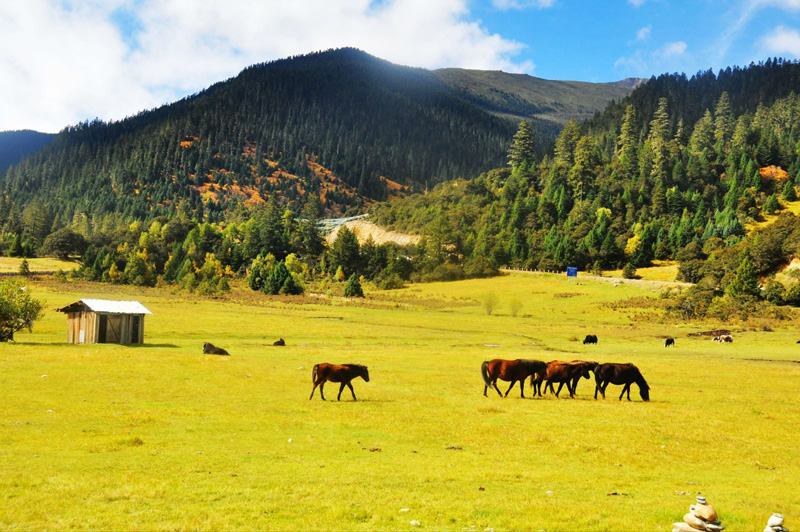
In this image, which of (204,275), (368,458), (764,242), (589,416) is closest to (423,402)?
(589,416)

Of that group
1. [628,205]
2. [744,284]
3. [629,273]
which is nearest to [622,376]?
[744,284]

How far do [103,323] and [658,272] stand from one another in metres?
121

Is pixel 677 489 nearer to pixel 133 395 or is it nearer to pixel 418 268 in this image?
pixel 133 395

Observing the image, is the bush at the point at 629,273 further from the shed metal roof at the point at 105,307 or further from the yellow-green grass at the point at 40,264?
the yellow-green grass at the point at 40,264

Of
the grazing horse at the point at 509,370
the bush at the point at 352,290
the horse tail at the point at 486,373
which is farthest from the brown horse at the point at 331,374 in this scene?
the bush at the point at 352,290

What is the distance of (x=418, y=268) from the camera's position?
527ft

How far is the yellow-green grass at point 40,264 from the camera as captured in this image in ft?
540

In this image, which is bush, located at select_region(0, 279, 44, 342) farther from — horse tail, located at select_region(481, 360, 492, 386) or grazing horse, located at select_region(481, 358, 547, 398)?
grazing horse, located at select_region(481, 358, 547, 398)

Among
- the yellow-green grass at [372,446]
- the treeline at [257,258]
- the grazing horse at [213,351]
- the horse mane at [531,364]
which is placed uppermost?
the treeline at [257,258]

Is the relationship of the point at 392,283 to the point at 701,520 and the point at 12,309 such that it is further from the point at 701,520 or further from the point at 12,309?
the point at 701,520

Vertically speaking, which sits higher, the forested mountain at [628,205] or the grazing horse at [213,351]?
the forested mountain at [628,205]

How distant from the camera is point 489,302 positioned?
106 metres

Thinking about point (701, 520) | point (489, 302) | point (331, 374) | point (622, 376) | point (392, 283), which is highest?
point (392, 283)

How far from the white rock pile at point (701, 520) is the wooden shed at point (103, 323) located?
159 ft
